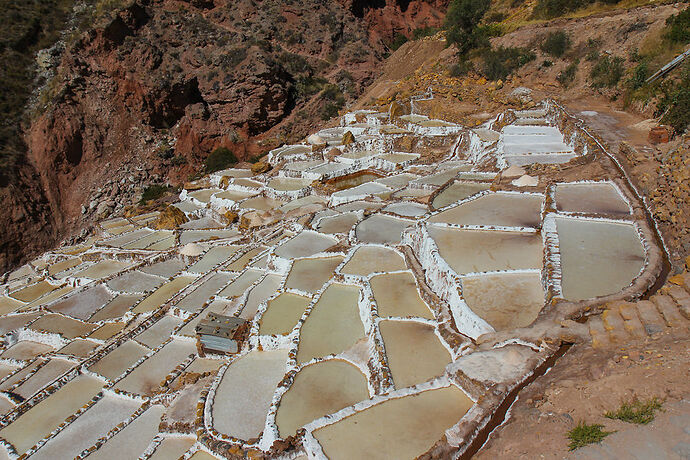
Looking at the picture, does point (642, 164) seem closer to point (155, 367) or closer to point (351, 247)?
point (351, 247)

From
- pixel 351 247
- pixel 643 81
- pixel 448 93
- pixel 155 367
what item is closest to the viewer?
pixel 155 367

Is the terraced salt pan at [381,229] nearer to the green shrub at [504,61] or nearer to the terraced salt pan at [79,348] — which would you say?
the terraced salt pan at [79,348]

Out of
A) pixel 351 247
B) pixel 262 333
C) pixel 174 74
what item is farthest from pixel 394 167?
pixel 174 74

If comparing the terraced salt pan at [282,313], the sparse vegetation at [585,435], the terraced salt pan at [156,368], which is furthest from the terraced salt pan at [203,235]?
the sparse vegetation at [585,435]

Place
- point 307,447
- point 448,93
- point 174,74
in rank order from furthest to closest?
point 174,74
point 448,93
point 307,447

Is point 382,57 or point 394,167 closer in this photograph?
point 394,167

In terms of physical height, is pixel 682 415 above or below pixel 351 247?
above

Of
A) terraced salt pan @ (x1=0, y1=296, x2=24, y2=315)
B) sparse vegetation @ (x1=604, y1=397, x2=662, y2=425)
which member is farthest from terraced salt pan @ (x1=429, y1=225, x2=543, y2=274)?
terraced salt pan @ (x1=0, y1=296, x2=24, y2=315)

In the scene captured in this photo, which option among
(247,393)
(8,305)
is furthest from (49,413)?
(8,305)
